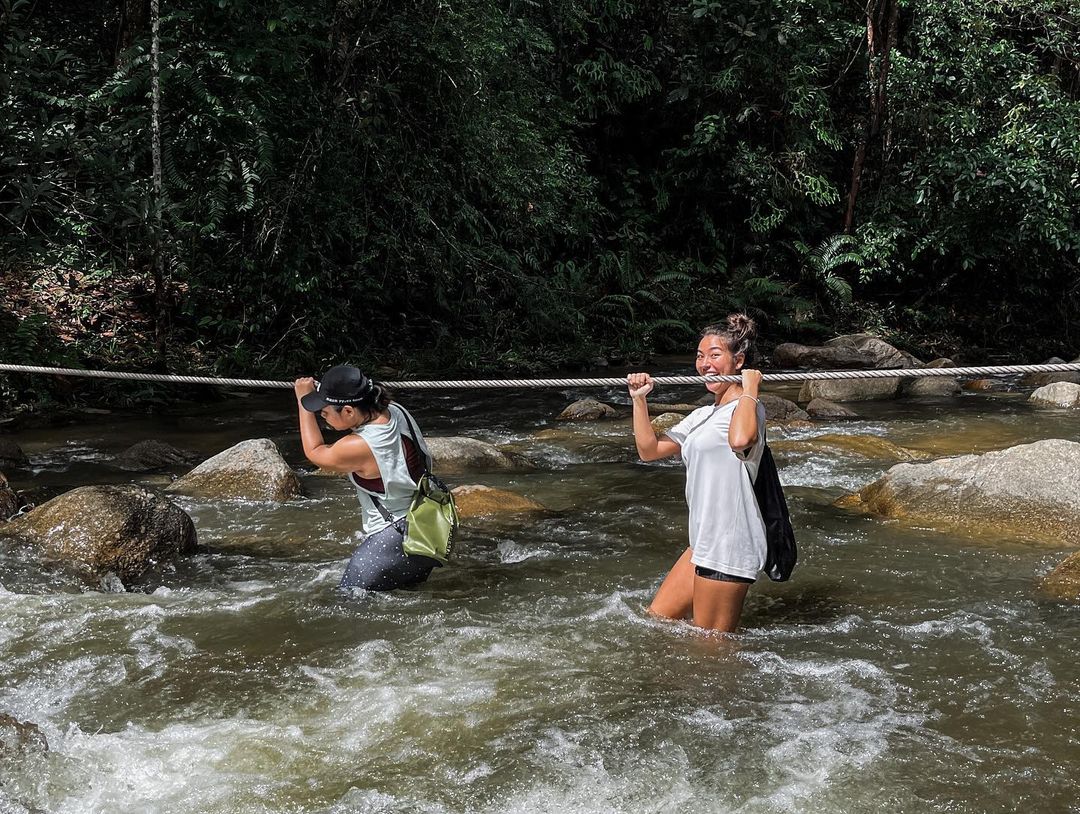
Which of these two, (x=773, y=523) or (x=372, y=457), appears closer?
(x=773, y=523)

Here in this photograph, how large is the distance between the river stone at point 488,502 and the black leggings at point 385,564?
1877 mm

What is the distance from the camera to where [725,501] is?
14.1ft

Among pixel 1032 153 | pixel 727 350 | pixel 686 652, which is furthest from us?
pixel 1032 153

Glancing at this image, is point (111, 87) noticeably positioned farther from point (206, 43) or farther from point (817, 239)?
point (817, 239)

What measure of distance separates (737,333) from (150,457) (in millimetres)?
6463

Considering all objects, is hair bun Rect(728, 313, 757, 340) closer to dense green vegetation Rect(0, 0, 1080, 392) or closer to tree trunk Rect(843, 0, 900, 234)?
dense green vegetation Rect(0, 0, 1080, 392)

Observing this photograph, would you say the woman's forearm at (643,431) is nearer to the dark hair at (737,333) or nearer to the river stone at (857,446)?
the dark hair at (737,333)

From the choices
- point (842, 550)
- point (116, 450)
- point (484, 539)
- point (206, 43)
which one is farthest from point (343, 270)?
point (842, 550)

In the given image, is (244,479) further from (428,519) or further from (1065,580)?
(1065,580)

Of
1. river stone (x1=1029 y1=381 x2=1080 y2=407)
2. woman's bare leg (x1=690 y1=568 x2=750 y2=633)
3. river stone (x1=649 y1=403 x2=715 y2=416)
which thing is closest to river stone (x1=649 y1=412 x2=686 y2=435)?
river stone (x1=649 y1=403 x2=715 y2=416)

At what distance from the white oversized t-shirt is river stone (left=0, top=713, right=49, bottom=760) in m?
2.70

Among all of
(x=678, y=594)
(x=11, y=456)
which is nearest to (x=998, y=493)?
(x=678, y=594)

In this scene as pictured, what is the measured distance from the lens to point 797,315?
62.3 feet

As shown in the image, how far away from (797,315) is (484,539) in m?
13.7
